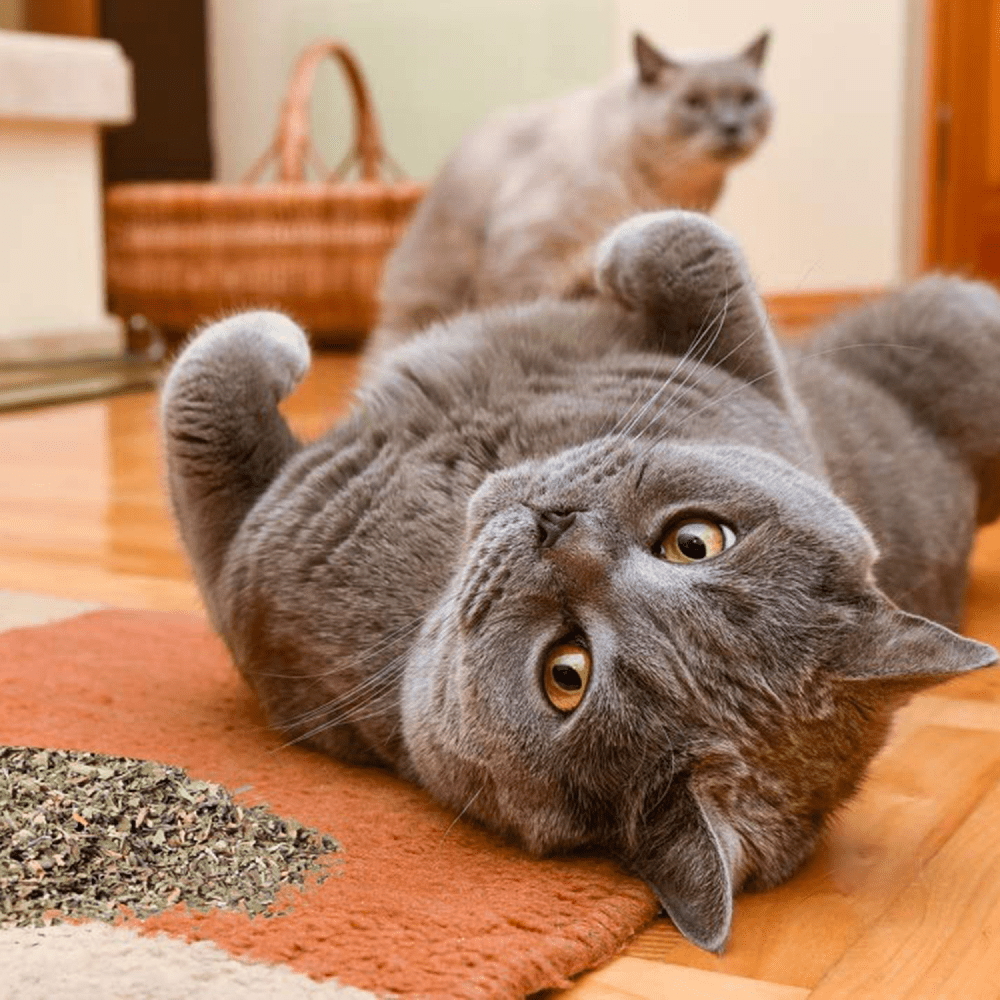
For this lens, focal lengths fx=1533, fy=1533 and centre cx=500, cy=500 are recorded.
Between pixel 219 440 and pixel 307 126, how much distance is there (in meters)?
3.15

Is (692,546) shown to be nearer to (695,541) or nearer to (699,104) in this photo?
(695,541)

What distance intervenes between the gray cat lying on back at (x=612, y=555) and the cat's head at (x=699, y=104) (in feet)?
5.58

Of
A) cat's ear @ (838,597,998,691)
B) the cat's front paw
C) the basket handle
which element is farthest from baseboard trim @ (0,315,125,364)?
cat's ear @ (838,597,998,691)

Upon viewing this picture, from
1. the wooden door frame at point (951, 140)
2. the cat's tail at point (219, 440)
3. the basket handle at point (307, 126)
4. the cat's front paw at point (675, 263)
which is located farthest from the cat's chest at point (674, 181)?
the cat's tail at point (219, 440)

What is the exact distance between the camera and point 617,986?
87 centimetres

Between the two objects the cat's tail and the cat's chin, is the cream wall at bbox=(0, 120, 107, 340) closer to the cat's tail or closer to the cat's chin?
the cat's chin

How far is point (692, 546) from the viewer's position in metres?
0.98

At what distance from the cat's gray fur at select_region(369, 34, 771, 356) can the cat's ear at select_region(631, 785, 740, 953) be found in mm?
2060

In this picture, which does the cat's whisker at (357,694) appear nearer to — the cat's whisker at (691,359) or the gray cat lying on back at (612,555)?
the gray cat lying on back at (612,555)

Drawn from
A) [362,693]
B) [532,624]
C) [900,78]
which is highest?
[900,78]

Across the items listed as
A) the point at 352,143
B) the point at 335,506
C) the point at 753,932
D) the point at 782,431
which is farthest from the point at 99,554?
the point at 352,143

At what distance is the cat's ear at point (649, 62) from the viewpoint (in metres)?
3.21

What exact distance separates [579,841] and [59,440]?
83.7 inches

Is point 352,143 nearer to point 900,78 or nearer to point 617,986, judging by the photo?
point 900,78
